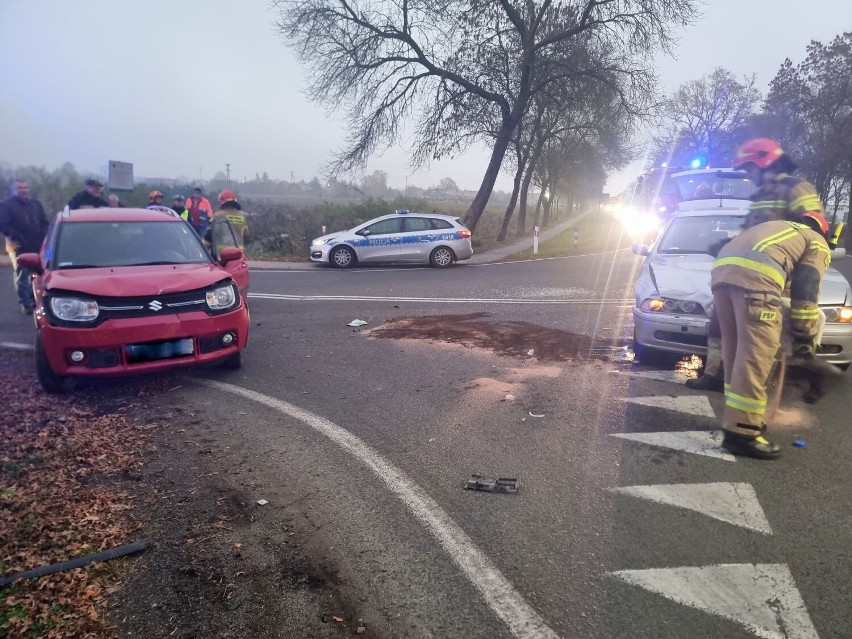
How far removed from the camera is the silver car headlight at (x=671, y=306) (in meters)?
5.93

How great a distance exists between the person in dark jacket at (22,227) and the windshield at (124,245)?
3.41 metres

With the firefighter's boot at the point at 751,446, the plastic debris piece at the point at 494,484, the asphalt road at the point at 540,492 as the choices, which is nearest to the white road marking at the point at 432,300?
the asphalt road at the point at 540,492

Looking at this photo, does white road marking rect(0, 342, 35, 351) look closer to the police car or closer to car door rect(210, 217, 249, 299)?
car door rect(210, 217, 249, 299)

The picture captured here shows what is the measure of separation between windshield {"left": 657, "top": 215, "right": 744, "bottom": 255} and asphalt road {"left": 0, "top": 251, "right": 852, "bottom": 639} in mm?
1518

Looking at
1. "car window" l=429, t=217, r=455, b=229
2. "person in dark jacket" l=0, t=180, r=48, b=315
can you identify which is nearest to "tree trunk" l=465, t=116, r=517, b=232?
"car window" l=429, t=217, r=455, b=229

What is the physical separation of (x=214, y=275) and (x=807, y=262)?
5.00 metres

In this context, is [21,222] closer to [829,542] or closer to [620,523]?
[620,523]

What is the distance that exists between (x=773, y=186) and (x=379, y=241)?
1353cm

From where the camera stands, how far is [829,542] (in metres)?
3.19

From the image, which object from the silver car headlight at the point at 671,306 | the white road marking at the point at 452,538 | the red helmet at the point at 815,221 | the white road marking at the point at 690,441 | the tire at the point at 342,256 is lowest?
the white road marking at the point at 452,538

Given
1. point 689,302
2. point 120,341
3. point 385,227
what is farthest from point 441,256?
point 120,341

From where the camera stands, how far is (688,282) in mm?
6168

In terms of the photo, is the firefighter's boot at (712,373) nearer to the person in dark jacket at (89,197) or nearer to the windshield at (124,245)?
the windshield at (124,245)

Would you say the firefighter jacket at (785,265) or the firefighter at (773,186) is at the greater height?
the firefighter at (773,186)
